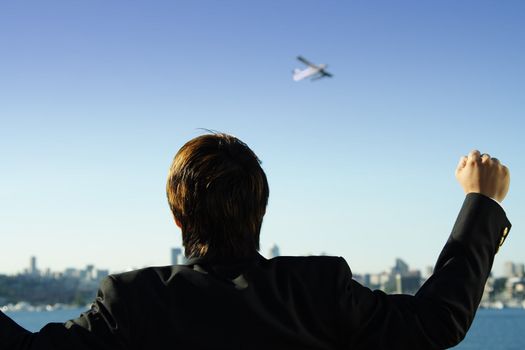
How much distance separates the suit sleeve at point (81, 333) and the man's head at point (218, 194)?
206 mm

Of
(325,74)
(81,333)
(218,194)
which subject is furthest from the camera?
(325,74)

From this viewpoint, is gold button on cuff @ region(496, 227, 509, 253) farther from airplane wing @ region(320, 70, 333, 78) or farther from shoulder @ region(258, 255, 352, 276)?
airplane wing @ region(320, 70, 333, 78)

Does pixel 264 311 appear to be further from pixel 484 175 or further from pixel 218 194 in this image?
pixel 484 175

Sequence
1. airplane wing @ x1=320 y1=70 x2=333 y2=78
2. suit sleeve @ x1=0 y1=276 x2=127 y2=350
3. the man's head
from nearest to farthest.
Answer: suit sleeve @ x1=0 y1=276 x2=127 y2=350 → the man's head → airplane wing @ x1=320 y1=70 x2=333 y2=78

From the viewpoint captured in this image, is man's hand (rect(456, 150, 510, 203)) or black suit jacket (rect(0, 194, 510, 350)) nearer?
black suit jacket (rect(0, 194, 510, 350))

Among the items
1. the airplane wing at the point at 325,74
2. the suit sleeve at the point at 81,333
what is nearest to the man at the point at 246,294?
the suit sleeve at the point at 81,333

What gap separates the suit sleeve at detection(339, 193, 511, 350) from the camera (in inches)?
55.6

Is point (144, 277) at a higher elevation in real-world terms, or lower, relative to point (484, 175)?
lower

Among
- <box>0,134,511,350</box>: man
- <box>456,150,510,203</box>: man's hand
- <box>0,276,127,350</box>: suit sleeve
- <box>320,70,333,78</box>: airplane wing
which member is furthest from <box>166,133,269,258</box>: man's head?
<box>320,70,333,78</box>: airplane wing

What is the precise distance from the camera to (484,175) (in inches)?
61.1

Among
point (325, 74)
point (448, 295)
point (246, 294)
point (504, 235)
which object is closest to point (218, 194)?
point (246, 294)

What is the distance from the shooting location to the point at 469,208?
1.56m

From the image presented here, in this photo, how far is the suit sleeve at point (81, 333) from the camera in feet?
4.48

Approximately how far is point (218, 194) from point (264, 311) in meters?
0.25
